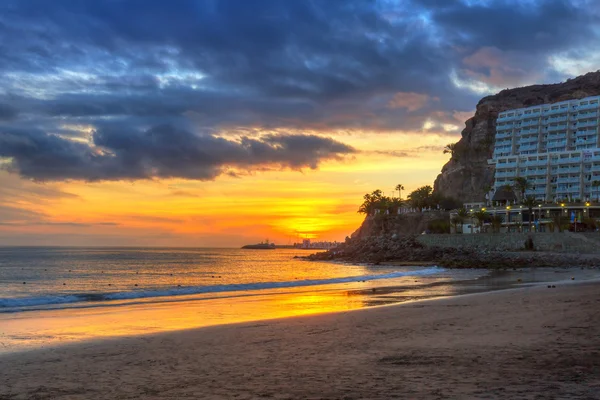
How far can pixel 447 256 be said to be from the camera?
9412 cm

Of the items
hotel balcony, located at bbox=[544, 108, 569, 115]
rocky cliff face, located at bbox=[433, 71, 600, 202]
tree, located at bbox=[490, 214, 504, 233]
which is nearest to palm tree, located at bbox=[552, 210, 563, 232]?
tree, located at bbox=[490, 214, 504, 233]

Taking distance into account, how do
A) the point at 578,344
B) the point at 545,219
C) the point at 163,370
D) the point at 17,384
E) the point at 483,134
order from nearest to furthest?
the point at 17,384 < the point at 163,370 < the point at 578,344 < the point at 545,219 < the point at 483,134

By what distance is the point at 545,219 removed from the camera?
124 m

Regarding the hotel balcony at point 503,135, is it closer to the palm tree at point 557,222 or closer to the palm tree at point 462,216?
the palm tree at point 462,216

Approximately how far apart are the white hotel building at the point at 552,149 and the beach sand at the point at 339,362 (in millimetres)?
141111

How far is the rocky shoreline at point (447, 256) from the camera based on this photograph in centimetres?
7469

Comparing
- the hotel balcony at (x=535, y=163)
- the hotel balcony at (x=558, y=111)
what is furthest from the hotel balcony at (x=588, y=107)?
the hotel balcony at (x=535, y=163)

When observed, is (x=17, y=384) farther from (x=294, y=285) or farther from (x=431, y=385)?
(x=294, y=285)

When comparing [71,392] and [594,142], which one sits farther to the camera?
[594,142]

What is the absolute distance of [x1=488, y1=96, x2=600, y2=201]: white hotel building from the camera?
143000 millimetres

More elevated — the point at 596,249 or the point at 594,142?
the point at 594,142

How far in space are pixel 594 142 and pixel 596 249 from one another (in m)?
78.6

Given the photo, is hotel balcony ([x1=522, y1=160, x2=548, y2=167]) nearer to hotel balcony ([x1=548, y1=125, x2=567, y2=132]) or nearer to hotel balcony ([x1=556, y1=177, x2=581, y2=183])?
hotel balcony ([x1=556, y1=177, x2=581, y2=183])

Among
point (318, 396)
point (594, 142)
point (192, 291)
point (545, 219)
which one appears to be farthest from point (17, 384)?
point (594, 142)
